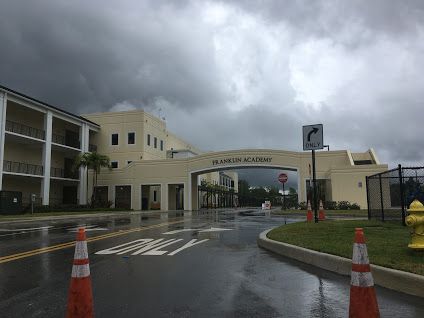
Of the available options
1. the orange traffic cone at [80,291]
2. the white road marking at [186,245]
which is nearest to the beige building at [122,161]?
the white road marking at [186,245]

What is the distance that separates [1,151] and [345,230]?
112 ft

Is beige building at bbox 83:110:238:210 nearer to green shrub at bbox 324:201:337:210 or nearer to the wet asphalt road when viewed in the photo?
green shrub at bbox 324:201:337:210

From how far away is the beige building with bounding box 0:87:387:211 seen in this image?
41.9m

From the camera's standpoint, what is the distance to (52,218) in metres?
31.8

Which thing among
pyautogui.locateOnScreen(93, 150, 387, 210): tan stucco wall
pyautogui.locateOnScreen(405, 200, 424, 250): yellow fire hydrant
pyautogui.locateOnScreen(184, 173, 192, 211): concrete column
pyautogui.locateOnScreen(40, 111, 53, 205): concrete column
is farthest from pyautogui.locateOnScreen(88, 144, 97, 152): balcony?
pyautogui.locateOnScreen(405, 200, 424, 250): yellow fire hydrant

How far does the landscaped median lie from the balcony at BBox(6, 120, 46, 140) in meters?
37.4

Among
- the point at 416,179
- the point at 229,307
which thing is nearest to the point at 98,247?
the point at 229,307

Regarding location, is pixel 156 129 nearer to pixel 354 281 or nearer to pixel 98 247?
pixel 98 247

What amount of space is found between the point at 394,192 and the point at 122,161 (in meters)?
45.3

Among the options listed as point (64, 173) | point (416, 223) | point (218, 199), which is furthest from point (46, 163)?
point (218, 199)

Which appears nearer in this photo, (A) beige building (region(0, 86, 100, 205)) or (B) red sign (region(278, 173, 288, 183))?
A: (B) red sign (region(278, 173, 288, 183))

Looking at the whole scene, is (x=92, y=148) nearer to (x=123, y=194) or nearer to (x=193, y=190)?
(x=123, y=194)

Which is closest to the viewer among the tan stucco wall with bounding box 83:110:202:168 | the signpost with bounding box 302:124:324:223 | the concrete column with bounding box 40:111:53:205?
the signpost with bounding box 302:124:324:223

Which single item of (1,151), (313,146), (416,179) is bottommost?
(416,179)
